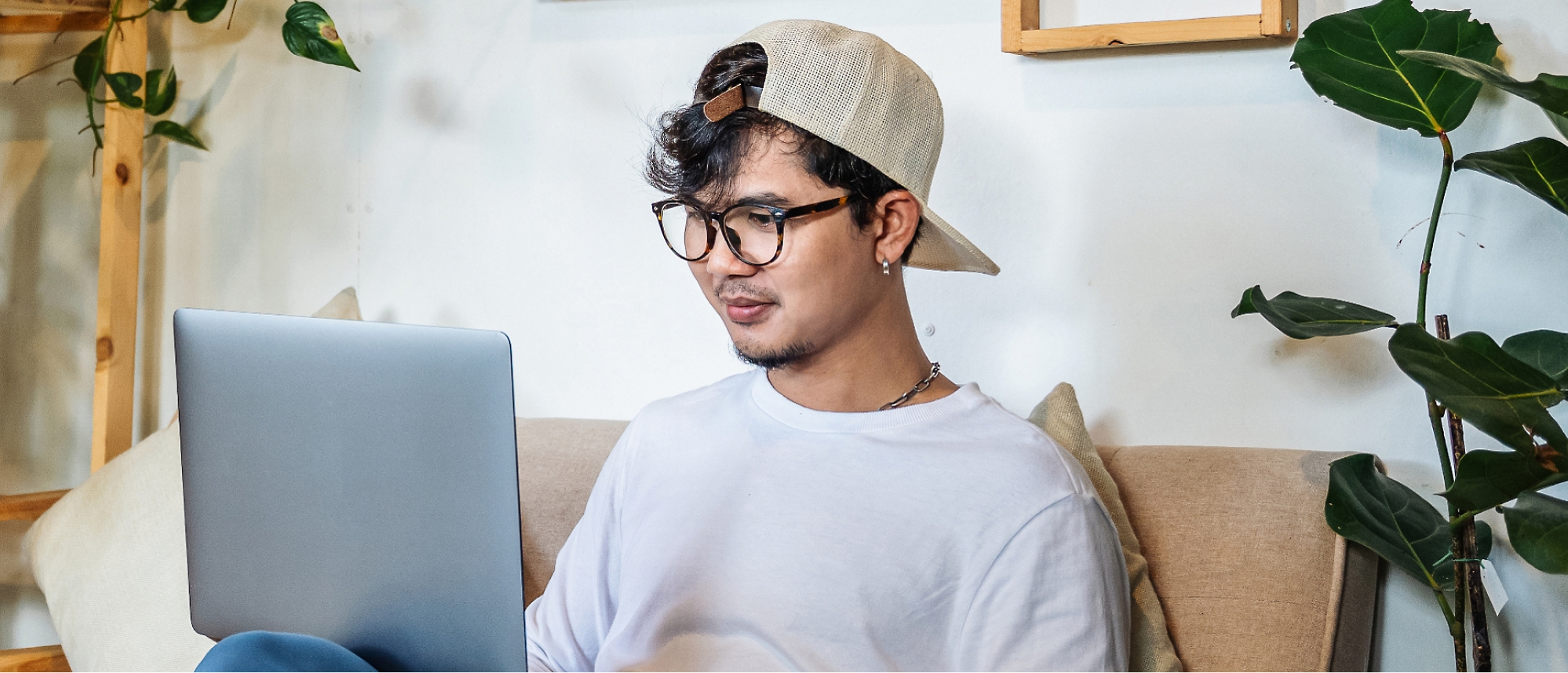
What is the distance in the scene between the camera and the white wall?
128 cm

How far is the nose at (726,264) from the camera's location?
103 centimetres

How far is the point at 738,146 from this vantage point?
3.44ft

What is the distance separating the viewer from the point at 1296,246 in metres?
1.33

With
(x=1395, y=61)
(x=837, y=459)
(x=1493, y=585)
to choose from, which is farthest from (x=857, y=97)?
(x=1493, y=585)

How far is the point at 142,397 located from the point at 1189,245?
1.87 m

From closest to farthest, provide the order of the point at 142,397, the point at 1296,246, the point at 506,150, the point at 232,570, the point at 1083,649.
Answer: the point at 232,570, the point at 1083,649, the point at 1296,246, the point at 506,150, the point at 142,397

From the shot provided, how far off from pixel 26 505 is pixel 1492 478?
2.04 metres

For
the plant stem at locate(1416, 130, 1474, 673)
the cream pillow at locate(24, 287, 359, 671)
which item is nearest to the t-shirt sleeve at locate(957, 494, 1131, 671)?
the plant stem at locate(1416, 130, 1474, 673)

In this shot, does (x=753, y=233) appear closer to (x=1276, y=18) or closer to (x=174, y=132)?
(x=1276, y=18)

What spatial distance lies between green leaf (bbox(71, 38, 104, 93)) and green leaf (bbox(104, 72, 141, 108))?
48mm

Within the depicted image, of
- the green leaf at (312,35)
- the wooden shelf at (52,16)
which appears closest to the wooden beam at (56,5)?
the wooden shelf at (52,16)

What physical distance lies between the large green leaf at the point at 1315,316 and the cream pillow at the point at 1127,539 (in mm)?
225

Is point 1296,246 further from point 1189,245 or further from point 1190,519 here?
point 1190,519

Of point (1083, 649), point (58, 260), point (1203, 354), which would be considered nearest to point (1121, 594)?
point (1083, 649)
